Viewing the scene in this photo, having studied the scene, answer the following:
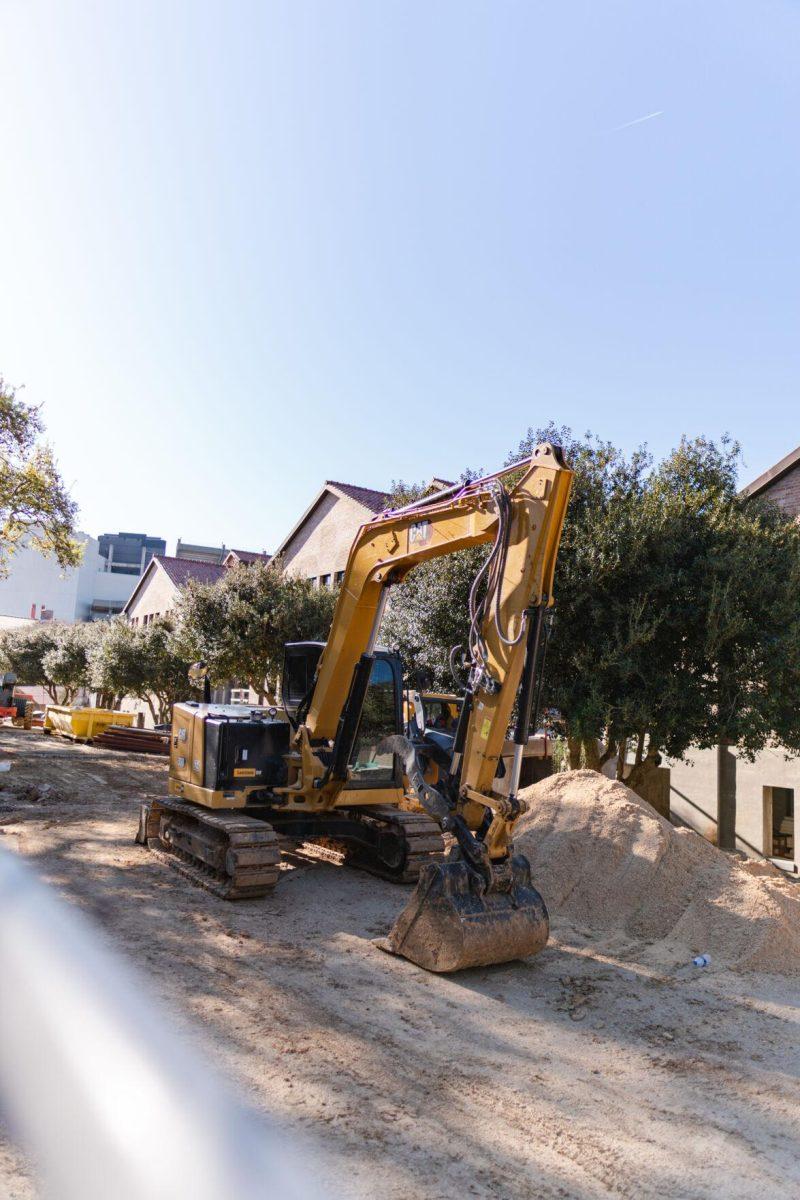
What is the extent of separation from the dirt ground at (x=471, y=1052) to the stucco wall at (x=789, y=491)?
36.5 feet

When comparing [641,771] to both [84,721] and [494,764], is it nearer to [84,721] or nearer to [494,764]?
[494,764]

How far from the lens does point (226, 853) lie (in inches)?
320

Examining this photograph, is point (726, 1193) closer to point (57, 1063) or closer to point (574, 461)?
point (57, 1063)

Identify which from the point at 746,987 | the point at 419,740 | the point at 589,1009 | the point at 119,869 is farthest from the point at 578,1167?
the point at 119,869

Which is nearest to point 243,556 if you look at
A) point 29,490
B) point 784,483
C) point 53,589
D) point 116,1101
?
point 29,490

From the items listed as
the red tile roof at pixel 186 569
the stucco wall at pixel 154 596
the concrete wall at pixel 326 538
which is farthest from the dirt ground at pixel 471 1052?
the stucco wall at pixel 154 596

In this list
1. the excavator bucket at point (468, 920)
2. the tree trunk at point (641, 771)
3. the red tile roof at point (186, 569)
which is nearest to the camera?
the excavator bucket at point (468, 920)

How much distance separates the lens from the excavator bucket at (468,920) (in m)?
6.10

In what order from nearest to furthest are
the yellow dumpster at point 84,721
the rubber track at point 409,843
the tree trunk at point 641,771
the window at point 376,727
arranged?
→ the rubber track at point 409,843 < the window at point 376,727 < the tree trunk at point 641,771 < the yellow dumpster at point 84,721

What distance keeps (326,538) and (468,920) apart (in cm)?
2366

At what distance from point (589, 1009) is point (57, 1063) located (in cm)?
360

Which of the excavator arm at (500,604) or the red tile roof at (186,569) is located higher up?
the red tile roof at (186,569)

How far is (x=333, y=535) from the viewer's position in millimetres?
28688

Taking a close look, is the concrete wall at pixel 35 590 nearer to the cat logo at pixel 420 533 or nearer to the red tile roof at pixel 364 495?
the red tile roof at pixel 364 495
